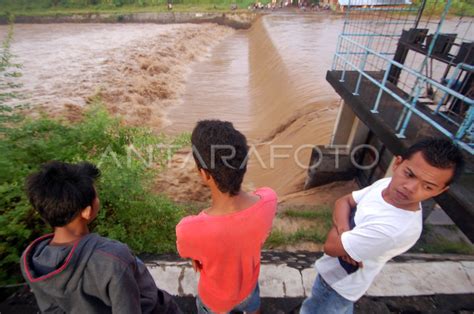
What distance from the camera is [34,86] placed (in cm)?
1180

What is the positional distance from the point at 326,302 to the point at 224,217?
1.18 meters

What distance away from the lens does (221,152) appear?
1287 mm

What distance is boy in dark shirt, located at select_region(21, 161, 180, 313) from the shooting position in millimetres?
1291

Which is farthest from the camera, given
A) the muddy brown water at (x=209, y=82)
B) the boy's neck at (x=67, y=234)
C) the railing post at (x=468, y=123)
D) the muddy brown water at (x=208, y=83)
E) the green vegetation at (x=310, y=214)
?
the muddy brown water at (x=209, y=82)

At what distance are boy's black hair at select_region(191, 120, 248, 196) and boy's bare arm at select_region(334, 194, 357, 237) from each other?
0.82 m

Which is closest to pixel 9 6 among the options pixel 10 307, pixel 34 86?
pixel 34 86

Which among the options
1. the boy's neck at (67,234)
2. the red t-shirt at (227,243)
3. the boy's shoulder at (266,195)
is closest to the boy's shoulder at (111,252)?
the boy's neck at (67,234)

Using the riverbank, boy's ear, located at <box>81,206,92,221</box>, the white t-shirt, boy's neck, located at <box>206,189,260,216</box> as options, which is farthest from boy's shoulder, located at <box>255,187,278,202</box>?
the riverbank

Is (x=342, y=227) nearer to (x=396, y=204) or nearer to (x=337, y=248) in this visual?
(x=337, y=248)

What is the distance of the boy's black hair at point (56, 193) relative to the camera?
4.40ft

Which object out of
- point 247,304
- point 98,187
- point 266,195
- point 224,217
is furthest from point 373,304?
point 98,187

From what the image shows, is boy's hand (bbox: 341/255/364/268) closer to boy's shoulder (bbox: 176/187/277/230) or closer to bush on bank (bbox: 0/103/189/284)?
boy's shoulder (bbox: 176/187/277/230)

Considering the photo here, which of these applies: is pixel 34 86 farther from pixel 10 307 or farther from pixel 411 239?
pixel 411 239

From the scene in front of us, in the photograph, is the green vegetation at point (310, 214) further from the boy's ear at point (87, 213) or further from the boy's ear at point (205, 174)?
the boy's ear at point (87, 213)
